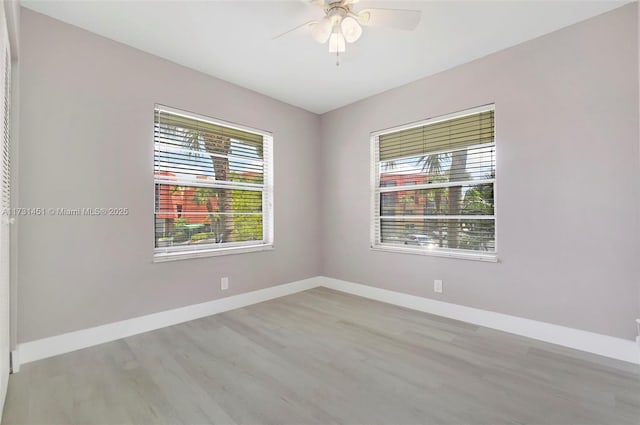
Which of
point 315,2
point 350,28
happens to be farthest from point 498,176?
point 315,2

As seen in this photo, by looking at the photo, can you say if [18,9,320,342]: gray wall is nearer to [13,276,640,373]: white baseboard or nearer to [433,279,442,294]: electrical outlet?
[13,276,640,373]: white baseboard

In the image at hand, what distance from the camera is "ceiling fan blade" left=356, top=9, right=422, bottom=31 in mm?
1928

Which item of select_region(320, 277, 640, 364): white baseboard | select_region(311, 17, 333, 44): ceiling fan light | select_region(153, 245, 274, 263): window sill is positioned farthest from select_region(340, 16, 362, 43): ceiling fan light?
select_region(320, 277, 640, 364): white baseboard

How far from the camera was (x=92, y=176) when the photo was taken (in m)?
2.51

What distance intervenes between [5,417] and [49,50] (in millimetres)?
2501

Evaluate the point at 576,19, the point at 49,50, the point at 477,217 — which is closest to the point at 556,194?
the point at 477,217

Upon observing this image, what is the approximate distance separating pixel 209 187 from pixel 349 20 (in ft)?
7.16

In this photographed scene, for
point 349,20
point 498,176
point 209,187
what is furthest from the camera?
point 209,187

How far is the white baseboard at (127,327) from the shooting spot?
7.34 ft

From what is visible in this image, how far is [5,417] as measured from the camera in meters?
1.61

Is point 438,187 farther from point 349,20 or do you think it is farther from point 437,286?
point 349,20

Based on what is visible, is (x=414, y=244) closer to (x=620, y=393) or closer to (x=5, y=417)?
(x=620, y=393)

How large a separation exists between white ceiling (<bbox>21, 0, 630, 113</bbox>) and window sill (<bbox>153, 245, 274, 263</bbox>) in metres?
1.91

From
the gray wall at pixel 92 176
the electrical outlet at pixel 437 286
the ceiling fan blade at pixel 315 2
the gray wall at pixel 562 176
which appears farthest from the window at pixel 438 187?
the gray wall at pixel 92 176
